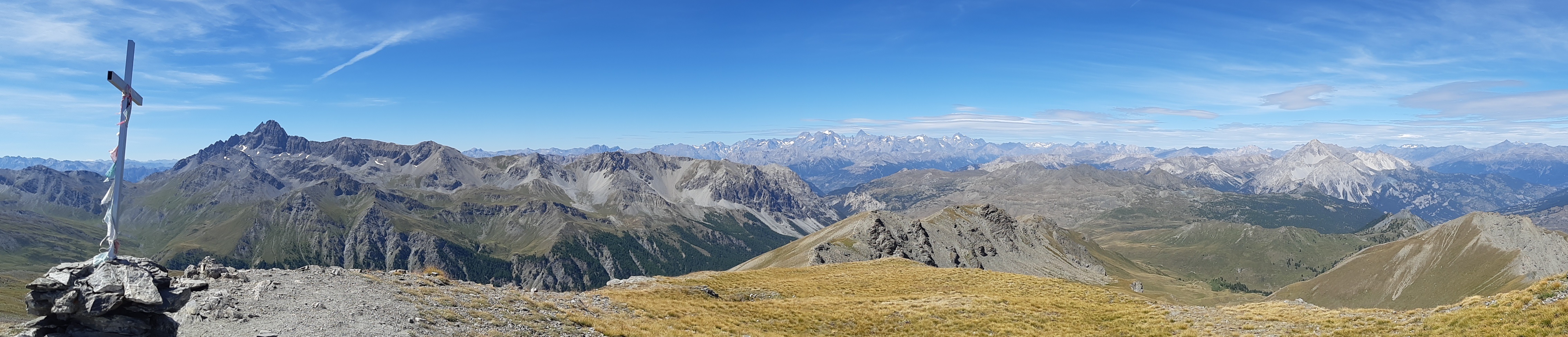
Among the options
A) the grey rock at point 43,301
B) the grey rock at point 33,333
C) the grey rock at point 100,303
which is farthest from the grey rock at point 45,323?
the grey rock at point 100,303

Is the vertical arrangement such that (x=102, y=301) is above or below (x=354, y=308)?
above

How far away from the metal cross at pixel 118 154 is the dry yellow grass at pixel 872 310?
56.6ft

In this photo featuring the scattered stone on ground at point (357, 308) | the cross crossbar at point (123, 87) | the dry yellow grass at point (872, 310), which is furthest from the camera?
the dry yellow grass at point (872, 310)

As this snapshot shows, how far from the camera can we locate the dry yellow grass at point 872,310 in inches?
1428

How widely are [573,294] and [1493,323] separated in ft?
151

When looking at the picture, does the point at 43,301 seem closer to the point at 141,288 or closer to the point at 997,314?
the point at 141,288

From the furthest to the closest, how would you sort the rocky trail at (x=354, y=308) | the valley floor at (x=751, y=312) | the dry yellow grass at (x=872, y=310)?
the dry yellow grass at (x=872, y=310) < the valley floor at (x=751, y=312) < the rocky trail at (x=354, y=308)

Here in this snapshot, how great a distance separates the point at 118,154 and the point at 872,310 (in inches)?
1458

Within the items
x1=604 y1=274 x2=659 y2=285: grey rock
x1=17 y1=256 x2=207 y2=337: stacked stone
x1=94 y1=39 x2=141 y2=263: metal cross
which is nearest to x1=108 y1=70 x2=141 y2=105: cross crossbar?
x1=94 y1=39 x2=141 y2=263: metal cross

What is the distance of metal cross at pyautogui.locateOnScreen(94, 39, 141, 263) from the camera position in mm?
18141

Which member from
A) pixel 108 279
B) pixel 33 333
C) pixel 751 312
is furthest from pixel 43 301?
pixel 751 312

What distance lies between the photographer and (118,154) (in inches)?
714

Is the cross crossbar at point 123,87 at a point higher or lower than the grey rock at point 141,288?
higher

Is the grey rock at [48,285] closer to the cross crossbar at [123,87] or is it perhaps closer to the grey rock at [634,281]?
the cross crossbar at [123,87]
